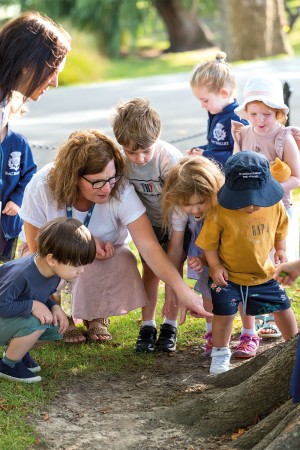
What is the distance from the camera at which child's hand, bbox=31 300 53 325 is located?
15.0ft

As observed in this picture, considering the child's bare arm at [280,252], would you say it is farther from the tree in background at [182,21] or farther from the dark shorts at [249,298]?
the tree in background at [182,21]

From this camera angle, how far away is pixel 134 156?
4.83 meters

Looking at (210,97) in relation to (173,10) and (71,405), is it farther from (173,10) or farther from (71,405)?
(173,10)

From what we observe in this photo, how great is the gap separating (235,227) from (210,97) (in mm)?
1228

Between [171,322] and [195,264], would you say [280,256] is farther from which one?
[171,322]

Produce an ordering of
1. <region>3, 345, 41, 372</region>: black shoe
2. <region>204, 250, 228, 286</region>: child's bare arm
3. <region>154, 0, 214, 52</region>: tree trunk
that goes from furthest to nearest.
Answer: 1. <region>154, 0, 214, 52</region>: tree trunk
2. <region>3, 345, 41, 372</region>: black shoe
3. <region>204, 250, 228, 286</region>: child's bare arm

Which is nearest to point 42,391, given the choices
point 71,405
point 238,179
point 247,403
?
point 71,405

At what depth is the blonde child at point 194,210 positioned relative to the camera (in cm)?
458

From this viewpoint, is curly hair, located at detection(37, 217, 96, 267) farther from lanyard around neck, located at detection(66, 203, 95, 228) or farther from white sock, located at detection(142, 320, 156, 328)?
white sock, located at detection(142, 320, 156, 328)

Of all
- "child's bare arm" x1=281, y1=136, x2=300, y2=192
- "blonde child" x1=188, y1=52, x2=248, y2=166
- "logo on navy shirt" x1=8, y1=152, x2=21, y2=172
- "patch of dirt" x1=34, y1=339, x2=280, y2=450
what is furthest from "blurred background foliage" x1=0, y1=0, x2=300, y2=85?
"patch of dirt" x1=34, y1=339, x2=280, y2=450

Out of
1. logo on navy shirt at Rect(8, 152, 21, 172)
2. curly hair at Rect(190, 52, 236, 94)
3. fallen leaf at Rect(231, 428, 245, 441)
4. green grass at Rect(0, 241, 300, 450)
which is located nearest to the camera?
fallen leaf at Rect(231, 428, 245, 441)

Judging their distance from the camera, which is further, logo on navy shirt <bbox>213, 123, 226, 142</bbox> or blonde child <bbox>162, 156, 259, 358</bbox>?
logo on navy shirt <bbox>213, 123, 226, 142</bbox>

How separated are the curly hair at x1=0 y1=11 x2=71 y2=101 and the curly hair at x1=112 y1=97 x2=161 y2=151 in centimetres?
53

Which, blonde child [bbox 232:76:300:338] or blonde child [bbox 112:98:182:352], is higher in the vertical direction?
blonde child [bbox 232:76:300:338]
